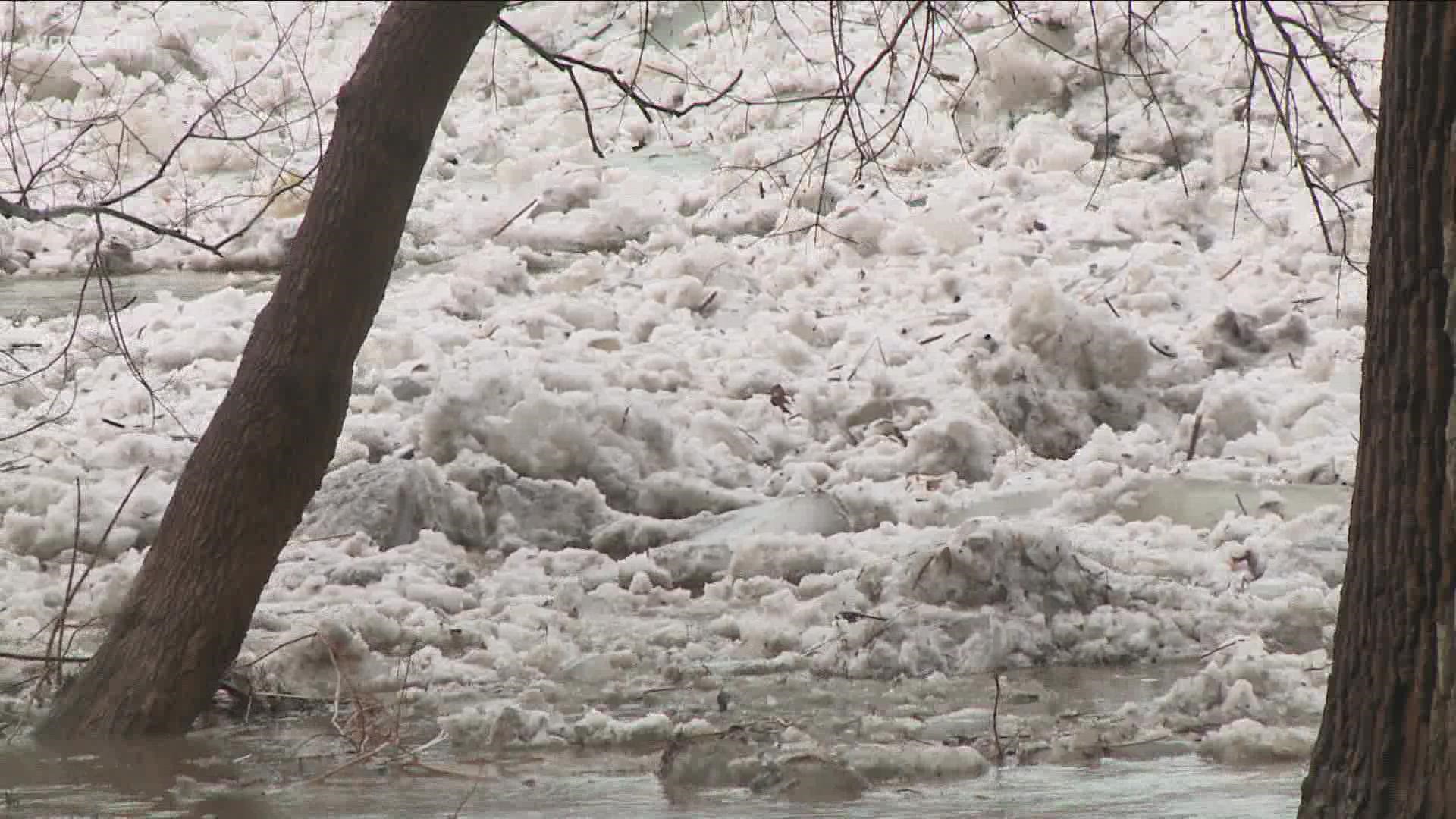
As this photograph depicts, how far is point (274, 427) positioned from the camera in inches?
173

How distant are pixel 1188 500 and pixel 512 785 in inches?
147

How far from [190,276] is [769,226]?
12.1 ft

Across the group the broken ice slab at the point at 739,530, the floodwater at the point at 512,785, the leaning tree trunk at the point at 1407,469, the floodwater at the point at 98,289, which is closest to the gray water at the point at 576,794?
the floodwater at the point at 512,785

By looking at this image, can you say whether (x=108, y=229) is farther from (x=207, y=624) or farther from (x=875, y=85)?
(x=207, y=624)

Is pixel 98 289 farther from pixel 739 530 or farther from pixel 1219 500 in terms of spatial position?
pixel 1219 500

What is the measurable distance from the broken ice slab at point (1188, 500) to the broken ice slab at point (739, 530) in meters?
0.54

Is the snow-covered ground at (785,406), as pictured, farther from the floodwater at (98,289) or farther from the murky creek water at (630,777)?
the floodwater at (98,289)

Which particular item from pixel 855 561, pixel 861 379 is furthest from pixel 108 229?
pixel 855 561

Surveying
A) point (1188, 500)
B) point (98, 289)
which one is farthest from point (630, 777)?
point (98, 289)

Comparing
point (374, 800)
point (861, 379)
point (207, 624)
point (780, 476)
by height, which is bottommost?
point (374, 800)

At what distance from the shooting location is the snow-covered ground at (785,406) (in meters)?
5.21

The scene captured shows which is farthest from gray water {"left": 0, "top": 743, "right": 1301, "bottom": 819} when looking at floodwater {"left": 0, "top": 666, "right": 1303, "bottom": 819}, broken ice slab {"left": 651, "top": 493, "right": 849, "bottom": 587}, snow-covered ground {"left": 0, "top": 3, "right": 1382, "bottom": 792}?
broken ice slab {"left": 651, "top": 493, "right": 849, "bottom": 587}

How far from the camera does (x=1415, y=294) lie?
8.19ft

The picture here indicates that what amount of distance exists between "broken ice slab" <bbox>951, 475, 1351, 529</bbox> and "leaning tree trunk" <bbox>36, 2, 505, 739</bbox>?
3.11m
